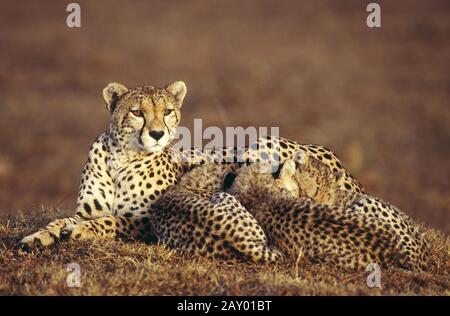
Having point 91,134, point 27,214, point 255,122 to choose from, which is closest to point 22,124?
point 91,134

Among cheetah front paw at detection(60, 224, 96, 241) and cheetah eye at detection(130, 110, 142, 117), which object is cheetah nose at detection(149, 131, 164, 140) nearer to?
cheetah eye at detection(130, 110, 142, 117)

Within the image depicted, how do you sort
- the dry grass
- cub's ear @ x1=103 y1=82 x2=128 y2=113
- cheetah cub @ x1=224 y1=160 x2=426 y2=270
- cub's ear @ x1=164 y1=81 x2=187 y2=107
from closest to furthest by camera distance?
the dry grass, cheetah cub @ x1=224 y1=160 x2=426 y2=270, cub's ear @ x1=103 y1=82 x2=128 y2=113, cub's ear @ x1=164 y1=81 x2=187 y2=107

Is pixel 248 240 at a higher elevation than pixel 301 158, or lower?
lower

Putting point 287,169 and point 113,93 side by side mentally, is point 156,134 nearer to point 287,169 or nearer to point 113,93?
point 113,93

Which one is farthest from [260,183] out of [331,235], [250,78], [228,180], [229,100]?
Result: [250,78]

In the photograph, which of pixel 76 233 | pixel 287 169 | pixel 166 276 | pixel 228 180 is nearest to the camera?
pixel 166 276

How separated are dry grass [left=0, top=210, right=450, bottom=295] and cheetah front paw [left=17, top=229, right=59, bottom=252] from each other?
0.07m

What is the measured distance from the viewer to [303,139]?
53.0 ft

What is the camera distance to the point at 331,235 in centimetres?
588

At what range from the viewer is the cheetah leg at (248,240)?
5.93 metres

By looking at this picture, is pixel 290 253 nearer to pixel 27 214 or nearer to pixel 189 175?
pixel 189 175

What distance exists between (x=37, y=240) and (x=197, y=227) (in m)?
1.20

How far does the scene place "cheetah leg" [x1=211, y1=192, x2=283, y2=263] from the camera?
593cm

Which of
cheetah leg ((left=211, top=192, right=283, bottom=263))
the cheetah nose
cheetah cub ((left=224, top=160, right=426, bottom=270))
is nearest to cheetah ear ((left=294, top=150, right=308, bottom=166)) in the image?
cheetah cub ((left=224, top=160, right=426, bottom=270))
